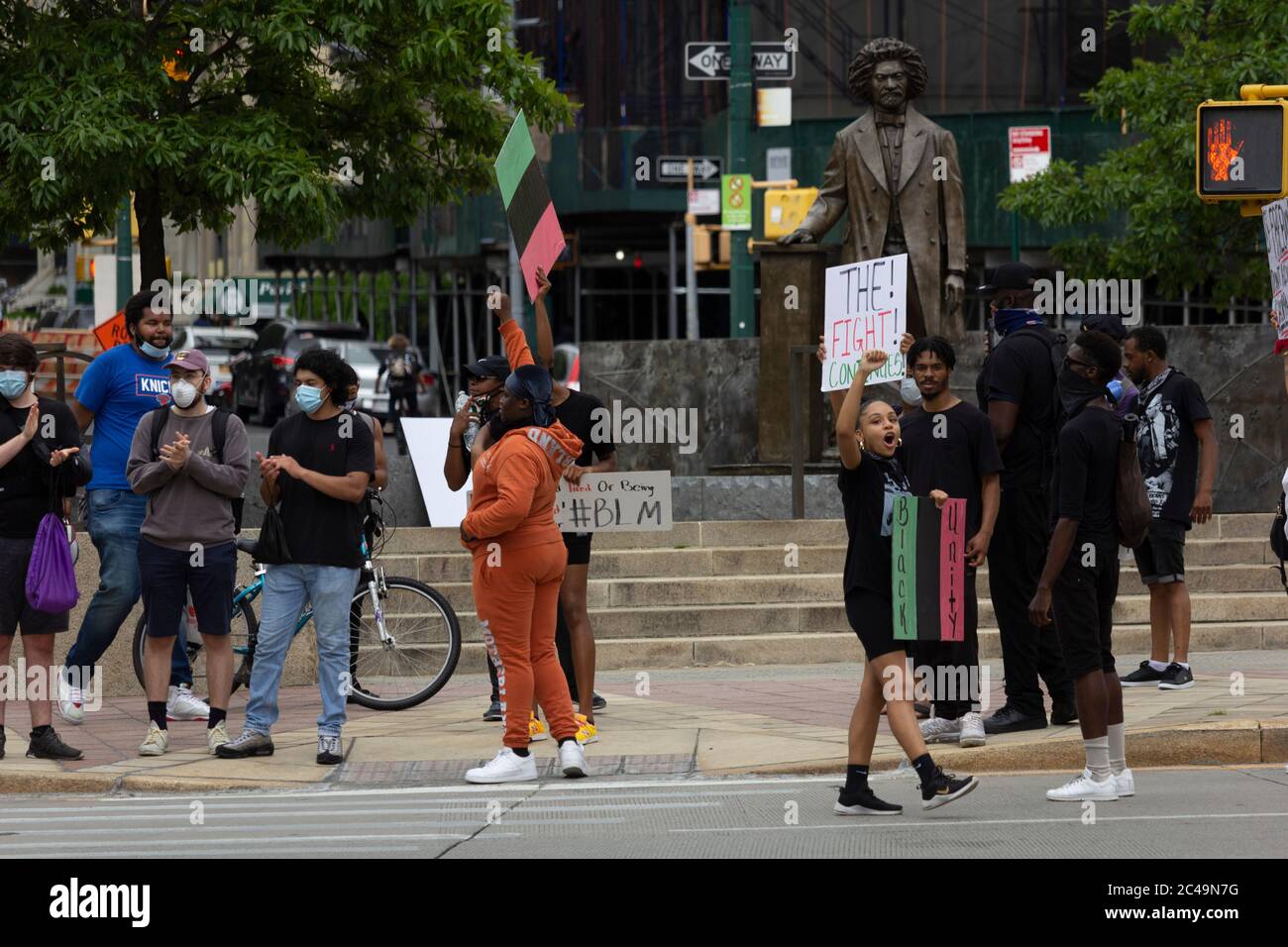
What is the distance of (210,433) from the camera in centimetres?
973

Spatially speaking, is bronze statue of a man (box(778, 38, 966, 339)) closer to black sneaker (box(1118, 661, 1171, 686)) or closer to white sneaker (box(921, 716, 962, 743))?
black sneaker (box(1118, 661, 1171, 686))

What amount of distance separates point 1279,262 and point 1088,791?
307 centimetres

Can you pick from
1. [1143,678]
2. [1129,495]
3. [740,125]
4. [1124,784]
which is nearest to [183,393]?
[1129,495]

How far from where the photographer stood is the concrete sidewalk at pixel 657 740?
9141 millimetres

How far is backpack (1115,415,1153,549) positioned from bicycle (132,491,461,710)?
166 inches

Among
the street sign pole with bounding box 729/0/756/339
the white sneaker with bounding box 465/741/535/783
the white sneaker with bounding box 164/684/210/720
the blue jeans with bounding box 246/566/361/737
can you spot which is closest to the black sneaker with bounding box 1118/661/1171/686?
the white sneaker with bounding box 465/741/535/783

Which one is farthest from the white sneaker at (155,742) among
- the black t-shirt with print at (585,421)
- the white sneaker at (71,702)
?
the black t-shirt with print at (585,421)

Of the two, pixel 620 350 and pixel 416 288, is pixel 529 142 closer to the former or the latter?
pixel 620 350

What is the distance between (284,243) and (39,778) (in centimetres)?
998

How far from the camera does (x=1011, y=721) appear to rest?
9539mm

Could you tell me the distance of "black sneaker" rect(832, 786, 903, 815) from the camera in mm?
7852

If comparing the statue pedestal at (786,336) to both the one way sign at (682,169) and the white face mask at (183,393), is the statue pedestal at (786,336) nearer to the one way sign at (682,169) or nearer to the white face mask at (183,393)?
the white face mask at (183,393)

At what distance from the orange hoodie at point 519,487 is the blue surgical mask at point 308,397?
1.02m

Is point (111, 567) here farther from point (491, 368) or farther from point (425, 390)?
point (425, 390)
